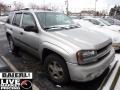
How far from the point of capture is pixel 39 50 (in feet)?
15.1

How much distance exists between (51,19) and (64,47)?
151cm

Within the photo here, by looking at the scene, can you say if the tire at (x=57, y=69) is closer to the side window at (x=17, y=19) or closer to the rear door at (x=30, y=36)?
the rear door at (x=30, y=36)

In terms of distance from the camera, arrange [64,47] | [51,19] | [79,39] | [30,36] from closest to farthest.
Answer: [64,47]
[79,39]
[30,36]
[51,19]

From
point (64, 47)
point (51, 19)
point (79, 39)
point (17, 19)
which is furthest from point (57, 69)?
point (17, 19)

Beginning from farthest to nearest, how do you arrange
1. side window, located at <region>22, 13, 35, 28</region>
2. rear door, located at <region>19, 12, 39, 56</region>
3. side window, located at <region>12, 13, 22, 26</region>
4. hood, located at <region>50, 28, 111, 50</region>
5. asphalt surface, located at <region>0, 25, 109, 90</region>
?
side window, located at <region>12, 13, 22, 26</region>
side window, located at <region>22, 13, 35, 28</region>
rear door, located at <region>19, 12, 39, 56</region>
asphalt surface, located at <region>0, 25, 109, 90</region>
hood, located at <region>50, 28, 111, 50</region>

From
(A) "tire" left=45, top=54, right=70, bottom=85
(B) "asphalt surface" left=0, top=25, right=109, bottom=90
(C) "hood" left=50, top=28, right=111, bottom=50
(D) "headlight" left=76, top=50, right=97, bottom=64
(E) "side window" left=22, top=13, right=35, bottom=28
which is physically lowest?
(B) "asphalt surface" left=0, top=25, right=109, bottom=90

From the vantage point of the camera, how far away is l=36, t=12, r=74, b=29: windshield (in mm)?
4822

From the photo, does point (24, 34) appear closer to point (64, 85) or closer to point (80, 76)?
point (64, 85)

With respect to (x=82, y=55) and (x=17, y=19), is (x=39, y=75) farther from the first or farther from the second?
(x=17, y=19)

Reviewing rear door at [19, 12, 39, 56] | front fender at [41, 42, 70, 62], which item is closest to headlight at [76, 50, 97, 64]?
front fender at [41, 42, 70, 62]

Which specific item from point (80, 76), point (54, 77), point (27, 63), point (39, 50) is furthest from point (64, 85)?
point (27, 63)

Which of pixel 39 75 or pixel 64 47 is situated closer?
pixel 64 47

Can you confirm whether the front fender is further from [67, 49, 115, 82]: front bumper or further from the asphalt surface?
the asphalt surface

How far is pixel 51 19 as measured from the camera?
16.7 feet
